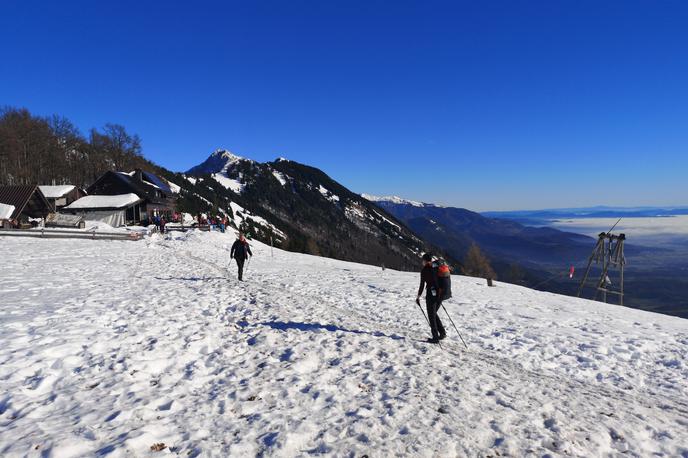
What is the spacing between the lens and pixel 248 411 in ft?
20.7

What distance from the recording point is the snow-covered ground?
5.59 m

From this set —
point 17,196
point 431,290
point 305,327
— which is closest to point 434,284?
point 431,290

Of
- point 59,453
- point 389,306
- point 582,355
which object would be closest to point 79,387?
point 59,453

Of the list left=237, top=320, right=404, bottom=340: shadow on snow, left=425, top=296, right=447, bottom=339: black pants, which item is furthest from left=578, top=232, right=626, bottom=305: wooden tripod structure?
left=237, top=320, right=404, bottom=340: shadow on snow

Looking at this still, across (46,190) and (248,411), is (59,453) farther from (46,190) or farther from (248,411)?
(46,190)

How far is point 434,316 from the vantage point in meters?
11.3

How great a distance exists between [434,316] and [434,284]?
47.2 inches

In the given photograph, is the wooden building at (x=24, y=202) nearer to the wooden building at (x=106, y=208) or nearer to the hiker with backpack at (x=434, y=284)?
the wooden building at (x=106, y=208)

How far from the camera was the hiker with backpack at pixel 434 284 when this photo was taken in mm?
10672

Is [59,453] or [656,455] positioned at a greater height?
[59,453]

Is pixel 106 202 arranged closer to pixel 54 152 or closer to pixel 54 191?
pixel 54 191

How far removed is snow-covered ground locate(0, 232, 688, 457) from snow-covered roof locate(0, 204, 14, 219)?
36.7 metres

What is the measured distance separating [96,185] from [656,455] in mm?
73728

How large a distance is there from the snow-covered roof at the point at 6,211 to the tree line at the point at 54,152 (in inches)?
1004
